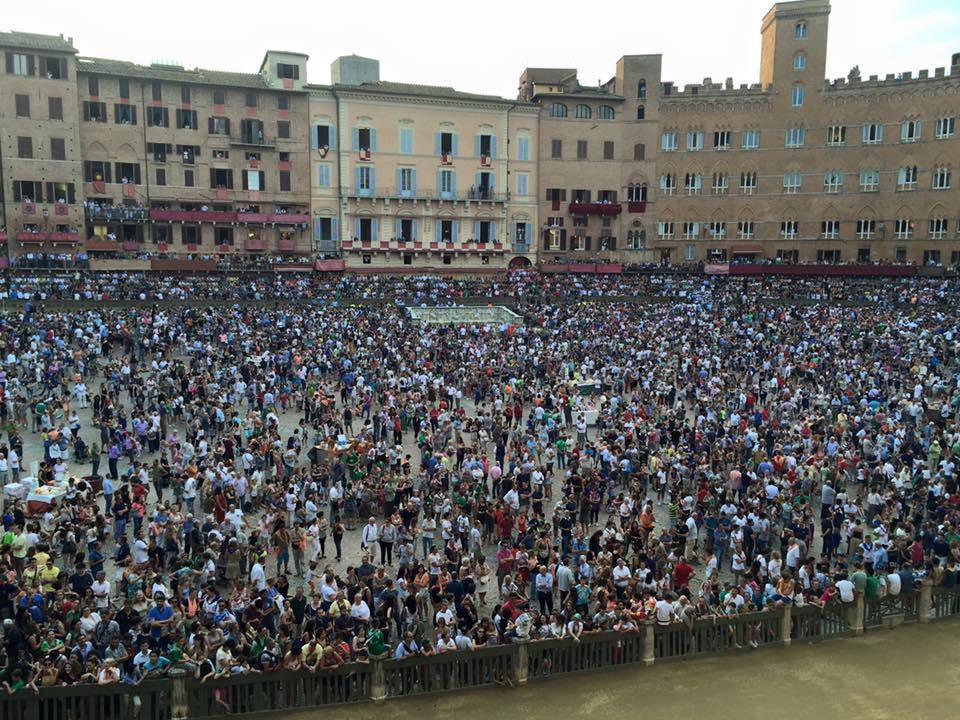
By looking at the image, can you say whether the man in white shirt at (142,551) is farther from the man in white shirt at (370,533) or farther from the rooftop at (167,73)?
the rooftop at (167,73)

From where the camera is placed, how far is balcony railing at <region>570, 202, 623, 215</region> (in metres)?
64.3

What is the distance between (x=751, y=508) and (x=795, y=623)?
3.50 meters

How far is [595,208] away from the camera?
64688 mm

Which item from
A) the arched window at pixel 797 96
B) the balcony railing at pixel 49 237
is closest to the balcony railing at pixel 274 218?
the balcony railing at pixel 49 237

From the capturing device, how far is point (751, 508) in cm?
1684

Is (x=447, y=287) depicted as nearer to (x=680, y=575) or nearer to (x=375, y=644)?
(x=680, y=575)

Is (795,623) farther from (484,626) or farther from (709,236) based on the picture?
(709,236)

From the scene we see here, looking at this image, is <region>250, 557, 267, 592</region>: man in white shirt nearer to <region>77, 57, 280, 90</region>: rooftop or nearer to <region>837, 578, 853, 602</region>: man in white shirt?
<region>837, 578, 853, 602</region>: man in white shirt

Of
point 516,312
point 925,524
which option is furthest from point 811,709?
point 516,312

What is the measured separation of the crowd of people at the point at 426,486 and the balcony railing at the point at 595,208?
93.7ft

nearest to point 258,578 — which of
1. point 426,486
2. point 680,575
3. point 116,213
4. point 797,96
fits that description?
point 426,486

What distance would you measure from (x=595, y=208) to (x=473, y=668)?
56.1 metres

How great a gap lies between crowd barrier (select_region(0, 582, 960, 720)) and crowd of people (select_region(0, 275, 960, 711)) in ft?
0.67

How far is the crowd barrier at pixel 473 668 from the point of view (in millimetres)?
10773
